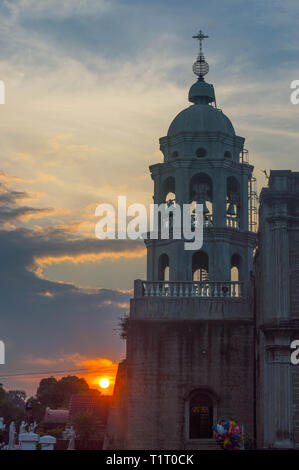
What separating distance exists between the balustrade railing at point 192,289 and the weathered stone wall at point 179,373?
4.05 feet

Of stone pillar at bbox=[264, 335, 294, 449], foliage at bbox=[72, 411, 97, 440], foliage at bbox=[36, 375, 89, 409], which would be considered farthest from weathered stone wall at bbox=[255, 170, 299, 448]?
foliage at bbox=[36, 375, 89, 409]

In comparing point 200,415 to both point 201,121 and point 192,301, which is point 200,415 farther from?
point 201,121

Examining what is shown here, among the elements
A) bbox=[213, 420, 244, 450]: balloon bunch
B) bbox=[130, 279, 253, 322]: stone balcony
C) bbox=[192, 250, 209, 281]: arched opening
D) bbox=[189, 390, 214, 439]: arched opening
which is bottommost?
bbox=[213, 420, 244, 450]: balloon bunch

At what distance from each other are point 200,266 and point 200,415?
351 inches

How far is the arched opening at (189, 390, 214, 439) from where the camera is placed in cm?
2916

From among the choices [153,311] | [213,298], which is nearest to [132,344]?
[153,311]

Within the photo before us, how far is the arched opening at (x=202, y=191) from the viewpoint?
1416 inches

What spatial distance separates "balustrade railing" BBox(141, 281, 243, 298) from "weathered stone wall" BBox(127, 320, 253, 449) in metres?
1.23

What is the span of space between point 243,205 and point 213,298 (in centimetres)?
709

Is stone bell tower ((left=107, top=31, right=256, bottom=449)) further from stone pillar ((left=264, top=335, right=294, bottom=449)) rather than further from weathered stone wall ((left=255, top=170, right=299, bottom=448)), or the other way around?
stone pillar ((left=264, top=335, right=294, bottom=449))

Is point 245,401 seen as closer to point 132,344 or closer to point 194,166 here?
point 132,344

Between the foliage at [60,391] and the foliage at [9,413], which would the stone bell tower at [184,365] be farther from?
the foliage at [60,391]

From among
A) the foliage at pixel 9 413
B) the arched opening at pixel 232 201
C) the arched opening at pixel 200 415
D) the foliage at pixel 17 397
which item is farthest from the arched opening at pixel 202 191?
the foliage at pixel 17 397

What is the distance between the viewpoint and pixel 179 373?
97.0ft
